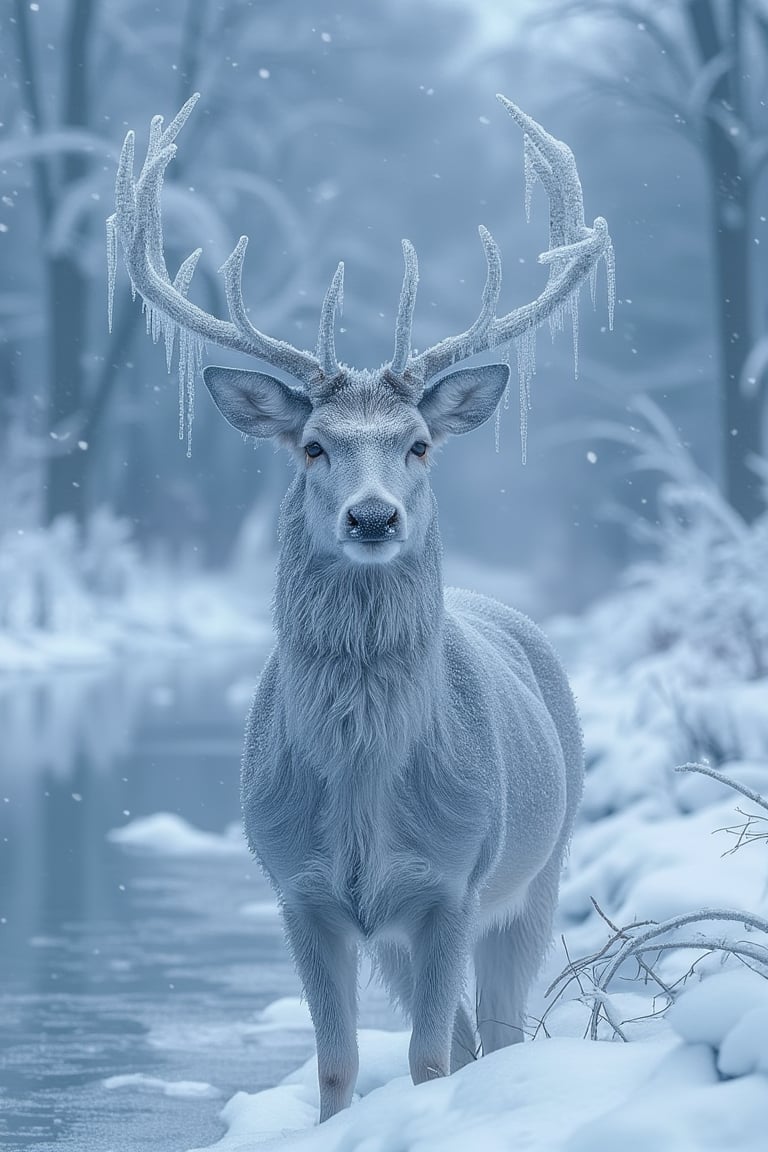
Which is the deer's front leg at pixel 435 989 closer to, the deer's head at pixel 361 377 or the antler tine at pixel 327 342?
the deer's head at pixel 361 377

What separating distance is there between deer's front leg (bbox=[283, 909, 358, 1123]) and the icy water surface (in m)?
0.74

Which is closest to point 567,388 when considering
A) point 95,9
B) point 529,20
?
point 95,9

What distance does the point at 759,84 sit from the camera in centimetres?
1786

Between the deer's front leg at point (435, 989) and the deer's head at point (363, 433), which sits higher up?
the deer's head at point (363, 433)

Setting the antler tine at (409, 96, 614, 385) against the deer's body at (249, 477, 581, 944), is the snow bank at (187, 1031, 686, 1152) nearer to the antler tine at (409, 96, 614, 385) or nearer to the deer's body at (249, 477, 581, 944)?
the deer's body at (249, 477, 581, 944)

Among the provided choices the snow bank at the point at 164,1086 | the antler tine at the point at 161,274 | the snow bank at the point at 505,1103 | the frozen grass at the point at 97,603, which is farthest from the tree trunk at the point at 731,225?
the snow bank at the point at 505,1103

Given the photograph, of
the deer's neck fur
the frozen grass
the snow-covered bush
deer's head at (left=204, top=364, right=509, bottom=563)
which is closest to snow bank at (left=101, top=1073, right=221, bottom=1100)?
the deer's neck fur

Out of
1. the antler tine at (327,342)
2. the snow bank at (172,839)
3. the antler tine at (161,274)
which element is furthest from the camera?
the snow bank at (172,839)

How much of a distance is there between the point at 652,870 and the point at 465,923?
314cm

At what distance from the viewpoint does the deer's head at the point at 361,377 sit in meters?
3.75

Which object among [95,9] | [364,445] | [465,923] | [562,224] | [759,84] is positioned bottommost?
[465,923]

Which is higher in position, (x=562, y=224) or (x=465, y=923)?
(x=562, y=224)

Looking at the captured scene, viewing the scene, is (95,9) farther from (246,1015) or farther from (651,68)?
(246,1015)

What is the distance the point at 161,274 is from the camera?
4582 mm
